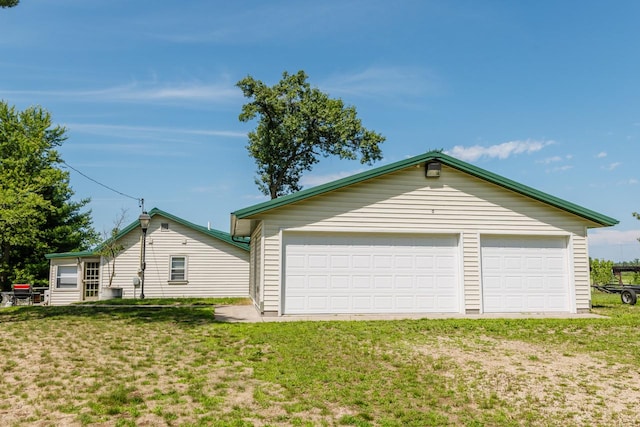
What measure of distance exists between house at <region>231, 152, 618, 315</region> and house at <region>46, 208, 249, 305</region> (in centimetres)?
1225

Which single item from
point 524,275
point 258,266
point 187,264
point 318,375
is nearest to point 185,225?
point 187,264

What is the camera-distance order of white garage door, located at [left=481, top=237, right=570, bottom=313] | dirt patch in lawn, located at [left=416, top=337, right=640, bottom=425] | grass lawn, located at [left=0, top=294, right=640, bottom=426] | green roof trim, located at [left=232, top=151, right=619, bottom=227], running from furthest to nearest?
white garage door, located at [left=481, top=237, right=570, bottom=313], green roof trim, located at [left=232, top=151, right=619, bottom=227], dirt patch in lawn, located at [left=416, top=337, right=640, bottom=425], grass lawn, located at [left=0, top=294, right=640, bottom=426]

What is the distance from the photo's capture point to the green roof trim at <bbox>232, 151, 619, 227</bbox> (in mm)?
14047

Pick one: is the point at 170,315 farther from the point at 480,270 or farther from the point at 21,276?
the point at 21,276

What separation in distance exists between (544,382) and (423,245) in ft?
26.4

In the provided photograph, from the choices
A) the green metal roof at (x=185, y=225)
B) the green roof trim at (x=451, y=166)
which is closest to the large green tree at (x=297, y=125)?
the green metal roof at (x=185, y=225)

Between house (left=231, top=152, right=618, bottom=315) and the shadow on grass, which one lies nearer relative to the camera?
the shadow on grass

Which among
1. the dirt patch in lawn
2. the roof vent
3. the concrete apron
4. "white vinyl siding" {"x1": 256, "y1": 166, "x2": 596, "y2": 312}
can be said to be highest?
the roof vent

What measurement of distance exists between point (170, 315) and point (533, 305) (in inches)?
434

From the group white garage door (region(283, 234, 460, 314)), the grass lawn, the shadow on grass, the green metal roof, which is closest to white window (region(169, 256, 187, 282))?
the green metal roof

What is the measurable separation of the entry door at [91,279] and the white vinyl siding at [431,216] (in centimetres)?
1724

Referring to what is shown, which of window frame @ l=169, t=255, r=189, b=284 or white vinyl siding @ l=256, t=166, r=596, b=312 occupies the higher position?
white vinyl siding @ l=256, t=166, r=596, b=312

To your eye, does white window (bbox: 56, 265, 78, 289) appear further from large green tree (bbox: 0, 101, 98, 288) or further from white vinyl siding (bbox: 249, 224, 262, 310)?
white vinyl siding (bbox: 249, 224, 262, 310)

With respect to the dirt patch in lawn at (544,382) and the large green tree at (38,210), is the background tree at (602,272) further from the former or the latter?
the large green tree at (38,210)
